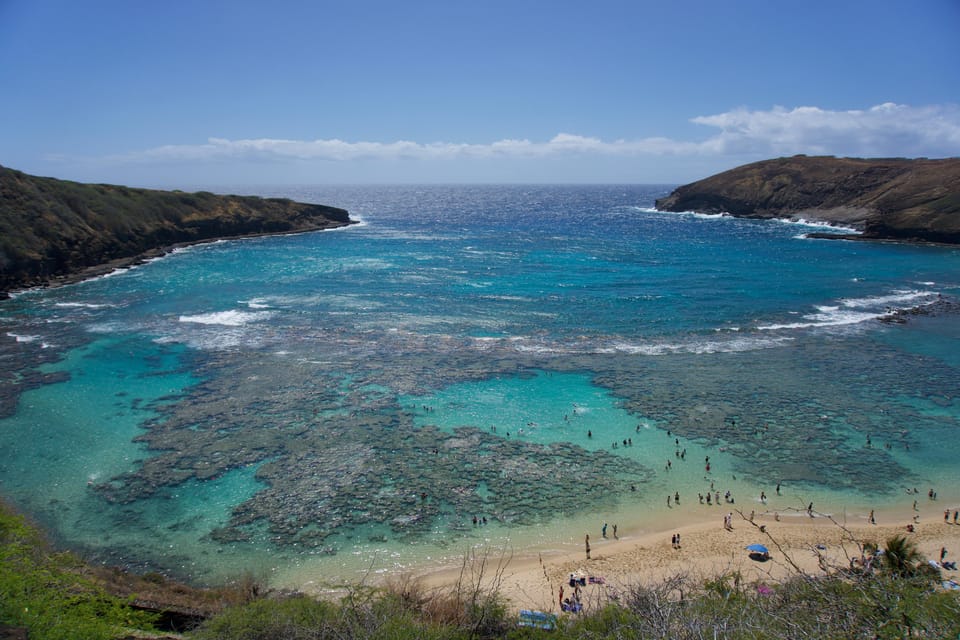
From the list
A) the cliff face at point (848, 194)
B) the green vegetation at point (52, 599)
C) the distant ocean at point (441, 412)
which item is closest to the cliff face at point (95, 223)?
the distant ocean at point (441, 412)

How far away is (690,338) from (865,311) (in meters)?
25.3

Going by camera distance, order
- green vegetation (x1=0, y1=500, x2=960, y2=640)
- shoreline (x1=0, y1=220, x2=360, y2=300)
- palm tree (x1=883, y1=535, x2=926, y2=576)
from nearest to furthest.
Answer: green vegetation (x1=0, y1=500, x2=960, y2=640)
palm tree (x1=883, y1=535, x2=926, y2=576)
shoreline (x1=0, y1=220, x2=360, y2=300)

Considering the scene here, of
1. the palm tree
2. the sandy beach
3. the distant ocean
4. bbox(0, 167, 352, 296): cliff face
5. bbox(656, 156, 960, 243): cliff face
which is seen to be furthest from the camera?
bbox(656, 156, 960, 243): cliff face

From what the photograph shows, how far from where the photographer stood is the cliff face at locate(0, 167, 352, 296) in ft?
255

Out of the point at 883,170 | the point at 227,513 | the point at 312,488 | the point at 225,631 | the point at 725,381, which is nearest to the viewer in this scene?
the point at 225,631

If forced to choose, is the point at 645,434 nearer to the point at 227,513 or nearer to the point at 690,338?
the point at 690,338

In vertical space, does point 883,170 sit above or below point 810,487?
above

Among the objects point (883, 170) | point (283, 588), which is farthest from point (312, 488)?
point (883, 170)

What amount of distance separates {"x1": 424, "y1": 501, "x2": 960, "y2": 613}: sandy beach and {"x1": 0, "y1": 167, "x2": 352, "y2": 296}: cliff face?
74.9m

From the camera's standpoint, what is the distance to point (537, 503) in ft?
98.3

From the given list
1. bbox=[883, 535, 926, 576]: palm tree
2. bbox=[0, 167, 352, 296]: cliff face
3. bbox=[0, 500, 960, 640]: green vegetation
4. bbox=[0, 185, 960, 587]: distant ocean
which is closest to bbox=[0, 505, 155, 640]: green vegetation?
bbox=[0, 500, 960, 640]: green vegetation

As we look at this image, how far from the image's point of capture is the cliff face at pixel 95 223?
255ft

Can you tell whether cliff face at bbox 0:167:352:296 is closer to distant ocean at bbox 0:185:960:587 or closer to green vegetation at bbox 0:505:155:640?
distant ocean at bbox 0:185:960:587

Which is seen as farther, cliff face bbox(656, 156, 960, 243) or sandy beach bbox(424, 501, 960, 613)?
cliff face bbox(656, 156, 960, 243)
